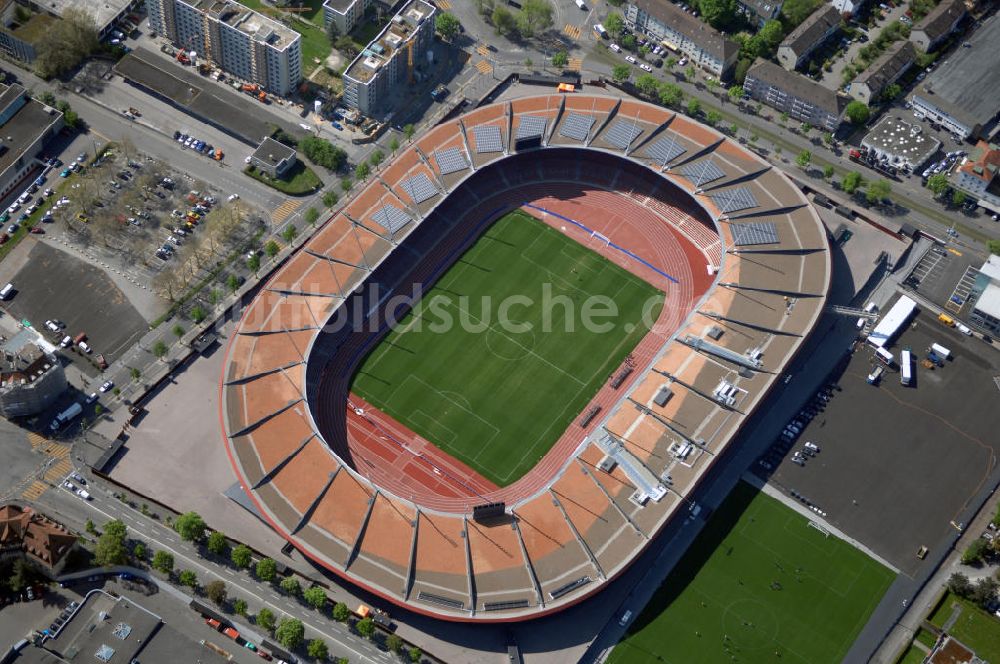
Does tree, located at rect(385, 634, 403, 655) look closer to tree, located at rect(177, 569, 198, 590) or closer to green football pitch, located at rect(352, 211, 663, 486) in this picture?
tree, located at rect(177, 569, 198, 590)

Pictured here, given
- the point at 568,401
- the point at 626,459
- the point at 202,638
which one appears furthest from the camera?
the point at 568,401

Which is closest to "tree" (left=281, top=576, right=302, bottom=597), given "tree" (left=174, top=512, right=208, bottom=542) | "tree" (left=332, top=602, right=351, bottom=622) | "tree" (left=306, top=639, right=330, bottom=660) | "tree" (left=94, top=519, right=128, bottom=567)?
"tree" (left=332, top=602, right=351, bottom=622)

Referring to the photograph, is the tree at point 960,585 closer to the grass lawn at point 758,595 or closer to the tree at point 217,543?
the grass lawn at point 758,595

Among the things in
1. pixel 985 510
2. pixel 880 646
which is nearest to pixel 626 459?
pixel 880 646

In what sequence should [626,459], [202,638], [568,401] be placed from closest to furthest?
[202,638]
[626,459]
[568,401]

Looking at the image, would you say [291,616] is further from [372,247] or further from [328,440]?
[372,247]

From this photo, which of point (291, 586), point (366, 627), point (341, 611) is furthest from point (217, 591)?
point (366, 627)

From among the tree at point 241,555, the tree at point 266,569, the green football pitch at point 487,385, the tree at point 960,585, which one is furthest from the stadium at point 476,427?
the tree at point 960,585
